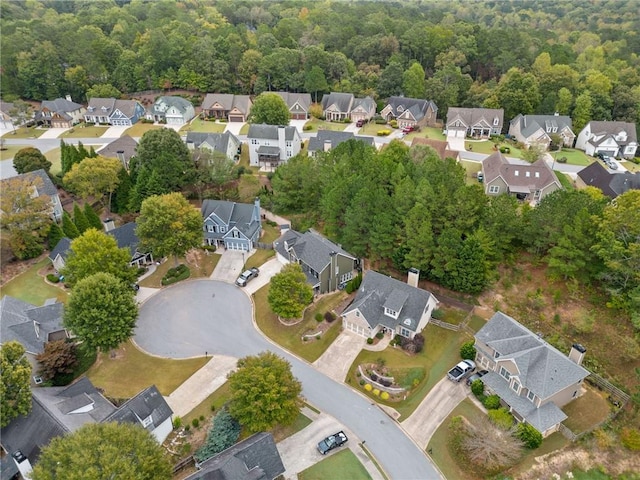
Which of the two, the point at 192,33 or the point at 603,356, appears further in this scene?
the point at 192,33

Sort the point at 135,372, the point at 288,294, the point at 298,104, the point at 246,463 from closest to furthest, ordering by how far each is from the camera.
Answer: the point at 246,463, the point at 135,372, the point at 288,294, the point at 298,104

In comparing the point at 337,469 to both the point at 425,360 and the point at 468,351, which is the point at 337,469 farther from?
the point at 468,351

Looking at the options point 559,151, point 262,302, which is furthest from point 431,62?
point 262,302

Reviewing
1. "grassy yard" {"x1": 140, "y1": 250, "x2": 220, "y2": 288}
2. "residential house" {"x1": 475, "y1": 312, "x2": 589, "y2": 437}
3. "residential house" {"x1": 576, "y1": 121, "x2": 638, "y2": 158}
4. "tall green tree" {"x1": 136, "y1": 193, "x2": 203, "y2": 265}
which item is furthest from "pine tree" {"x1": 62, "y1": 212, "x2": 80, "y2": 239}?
"residential house" {"x1": 576, "y1": 121, "x2": 638, "y2": 158}

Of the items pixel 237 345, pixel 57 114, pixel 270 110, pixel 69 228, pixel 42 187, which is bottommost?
pixel 237 345

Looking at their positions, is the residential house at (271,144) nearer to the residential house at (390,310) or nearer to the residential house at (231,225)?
the residential house at (231,225)

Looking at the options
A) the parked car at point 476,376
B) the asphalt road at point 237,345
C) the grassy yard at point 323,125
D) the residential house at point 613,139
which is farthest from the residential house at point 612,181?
the asphalt road at point 237,345

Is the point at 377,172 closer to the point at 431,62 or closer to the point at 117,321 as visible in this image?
the point at 117,321

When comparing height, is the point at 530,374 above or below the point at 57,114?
below

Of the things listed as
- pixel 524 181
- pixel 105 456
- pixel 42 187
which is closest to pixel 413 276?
pixel 524 181
